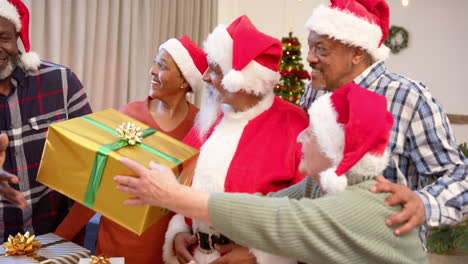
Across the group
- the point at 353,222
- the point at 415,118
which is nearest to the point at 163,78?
the point at 415,118

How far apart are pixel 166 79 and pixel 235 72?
2.65 feet

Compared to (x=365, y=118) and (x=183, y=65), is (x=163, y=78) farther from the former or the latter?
(x=365, y=118)

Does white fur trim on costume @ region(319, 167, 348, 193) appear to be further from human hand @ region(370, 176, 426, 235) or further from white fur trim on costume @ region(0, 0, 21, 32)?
white fur trim on costume @ region(0, 0, 21, 32)

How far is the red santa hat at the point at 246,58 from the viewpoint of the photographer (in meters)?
1.86

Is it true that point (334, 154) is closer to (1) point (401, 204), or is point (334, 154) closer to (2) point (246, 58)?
(1) point (401, 204)

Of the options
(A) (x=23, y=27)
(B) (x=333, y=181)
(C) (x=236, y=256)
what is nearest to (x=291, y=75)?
(A) (x=23, y=27)

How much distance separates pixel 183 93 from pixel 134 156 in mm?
1216

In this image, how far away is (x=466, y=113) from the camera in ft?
23.0

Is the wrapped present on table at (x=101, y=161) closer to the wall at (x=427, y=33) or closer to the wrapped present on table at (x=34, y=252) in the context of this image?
the wrapped present on table at (x=34, y=252)

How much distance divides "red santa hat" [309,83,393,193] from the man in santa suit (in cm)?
39

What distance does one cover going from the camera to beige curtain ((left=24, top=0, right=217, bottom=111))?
13.1ft

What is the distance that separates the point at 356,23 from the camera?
76.2 inches

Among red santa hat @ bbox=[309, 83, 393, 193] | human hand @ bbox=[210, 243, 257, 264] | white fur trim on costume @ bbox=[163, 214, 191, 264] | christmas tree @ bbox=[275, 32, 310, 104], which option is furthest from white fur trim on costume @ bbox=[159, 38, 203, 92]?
christmas tree @ bbox=[275, 32, 310, 104]

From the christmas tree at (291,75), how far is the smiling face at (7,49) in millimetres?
3509
